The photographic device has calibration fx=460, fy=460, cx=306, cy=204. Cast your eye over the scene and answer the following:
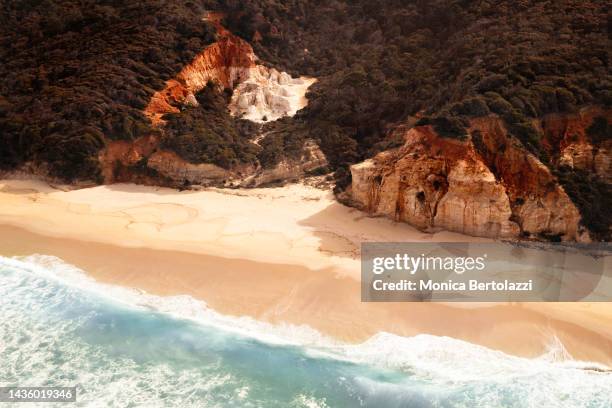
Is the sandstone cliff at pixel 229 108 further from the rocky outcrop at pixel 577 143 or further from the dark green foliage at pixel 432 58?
the rocky outcrop at pixel 577 143

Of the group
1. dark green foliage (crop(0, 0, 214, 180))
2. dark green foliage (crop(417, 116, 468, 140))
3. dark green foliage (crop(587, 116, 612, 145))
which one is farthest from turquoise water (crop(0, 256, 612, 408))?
dark green foliage (crop(0, 0, 214, 180))

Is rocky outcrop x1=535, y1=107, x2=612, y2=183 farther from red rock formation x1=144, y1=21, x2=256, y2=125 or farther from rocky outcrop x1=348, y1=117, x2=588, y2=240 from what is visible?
red rock formation x1=144, y1=21, x2=256, y2=125

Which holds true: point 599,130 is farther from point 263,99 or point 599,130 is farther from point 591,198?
point 263,99

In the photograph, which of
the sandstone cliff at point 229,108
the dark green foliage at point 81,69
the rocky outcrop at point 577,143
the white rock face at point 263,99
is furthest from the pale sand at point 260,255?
the white rock face at point 263,99

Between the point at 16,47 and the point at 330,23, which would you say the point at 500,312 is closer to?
the point at 330,23

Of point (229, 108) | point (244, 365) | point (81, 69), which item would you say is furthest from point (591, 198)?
point (81, 69)

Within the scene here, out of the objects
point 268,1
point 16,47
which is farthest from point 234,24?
point 16,47

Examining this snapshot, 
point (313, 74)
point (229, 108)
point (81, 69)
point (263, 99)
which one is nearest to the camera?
point (81, 69)
